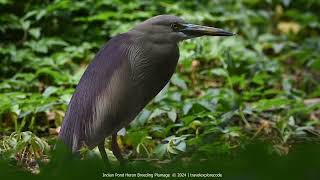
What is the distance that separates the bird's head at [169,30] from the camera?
2.71 metres

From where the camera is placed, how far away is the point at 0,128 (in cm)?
379

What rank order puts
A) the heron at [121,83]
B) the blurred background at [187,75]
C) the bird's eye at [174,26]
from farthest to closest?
the blurred background at [187,75] → the bird's eye at [174,26] → the heron at [121,83]

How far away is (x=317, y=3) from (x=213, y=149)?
15.2 ft

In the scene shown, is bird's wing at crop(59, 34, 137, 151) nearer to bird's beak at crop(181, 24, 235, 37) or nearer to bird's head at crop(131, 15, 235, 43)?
bird's head at crop(131, 15, 235, 43)

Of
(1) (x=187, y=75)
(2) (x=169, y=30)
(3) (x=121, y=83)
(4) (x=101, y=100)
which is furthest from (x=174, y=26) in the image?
(1) (x=187, y=75)

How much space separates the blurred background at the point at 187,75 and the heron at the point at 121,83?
0.79 ft

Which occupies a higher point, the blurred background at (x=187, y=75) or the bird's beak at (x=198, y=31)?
the bird's beak at (x=198, y=31)

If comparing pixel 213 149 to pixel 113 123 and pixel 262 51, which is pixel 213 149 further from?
pixel 262 51

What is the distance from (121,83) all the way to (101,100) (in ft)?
0.37

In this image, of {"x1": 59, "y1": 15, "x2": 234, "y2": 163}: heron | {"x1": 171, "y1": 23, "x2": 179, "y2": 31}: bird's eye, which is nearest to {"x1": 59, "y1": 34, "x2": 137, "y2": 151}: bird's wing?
{"x1": 59, "y1": 15, "x2": 234, "y2": 163}: heron

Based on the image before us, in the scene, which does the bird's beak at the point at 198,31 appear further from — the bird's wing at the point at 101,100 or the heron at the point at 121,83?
the bird's wing at the point at 101,100

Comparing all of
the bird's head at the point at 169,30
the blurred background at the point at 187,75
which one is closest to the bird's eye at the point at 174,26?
the bird's head at the point at 169,30

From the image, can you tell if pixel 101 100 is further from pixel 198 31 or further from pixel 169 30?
pixel 198 31

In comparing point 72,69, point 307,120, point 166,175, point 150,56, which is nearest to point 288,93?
point 307,120
